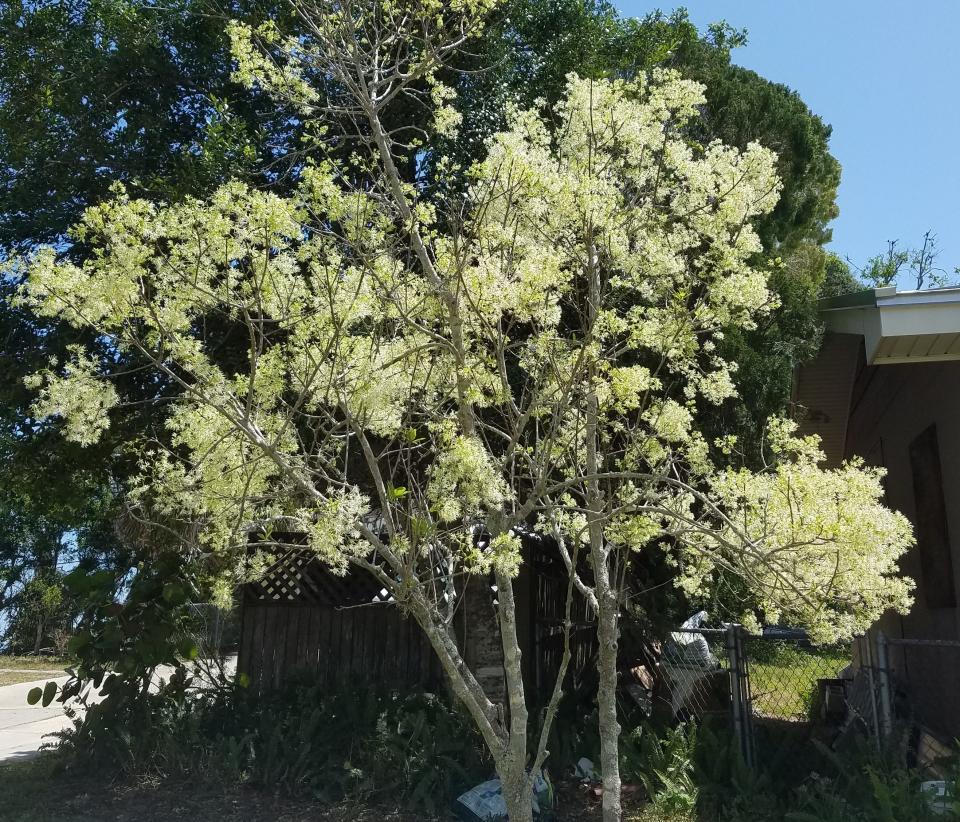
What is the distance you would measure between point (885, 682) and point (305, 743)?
4.40 metres

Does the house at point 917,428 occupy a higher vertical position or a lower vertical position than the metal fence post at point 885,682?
higher

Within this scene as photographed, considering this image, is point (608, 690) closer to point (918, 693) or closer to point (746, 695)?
point (746, 695)

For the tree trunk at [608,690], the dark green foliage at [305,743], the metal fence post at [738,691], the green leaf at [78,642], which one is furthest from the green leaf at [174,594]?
the metal fence post at [738,691]

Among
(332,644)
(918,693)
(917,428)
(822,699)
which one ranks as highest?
(917,428)

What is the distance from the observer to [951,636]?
691 cm

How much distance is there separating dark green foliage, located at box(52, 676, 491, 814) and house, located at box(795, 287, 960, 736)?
11.3 feet

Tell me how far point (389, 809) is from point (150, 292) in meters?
4.17

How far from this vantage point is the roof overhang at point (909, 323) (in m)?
5.56

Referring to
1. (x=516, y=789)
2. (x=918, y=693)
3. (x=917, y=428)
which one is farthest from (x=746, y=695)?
(x=917, y=428)

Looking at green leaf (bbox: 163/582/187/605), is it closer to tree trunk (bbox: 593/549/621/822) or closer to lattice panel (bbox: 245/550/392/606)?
lattice panel (bbox: 245/550/392/606)

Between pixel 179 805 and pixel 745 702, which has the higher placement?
pixel 745 702

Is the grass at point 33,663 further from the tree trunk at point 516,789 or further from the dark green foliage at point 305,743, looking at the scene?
the tree trunk at point 516,789

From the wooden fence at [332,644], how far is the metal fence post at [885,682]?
404 centimetres

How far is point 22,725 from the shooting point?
10266mm
